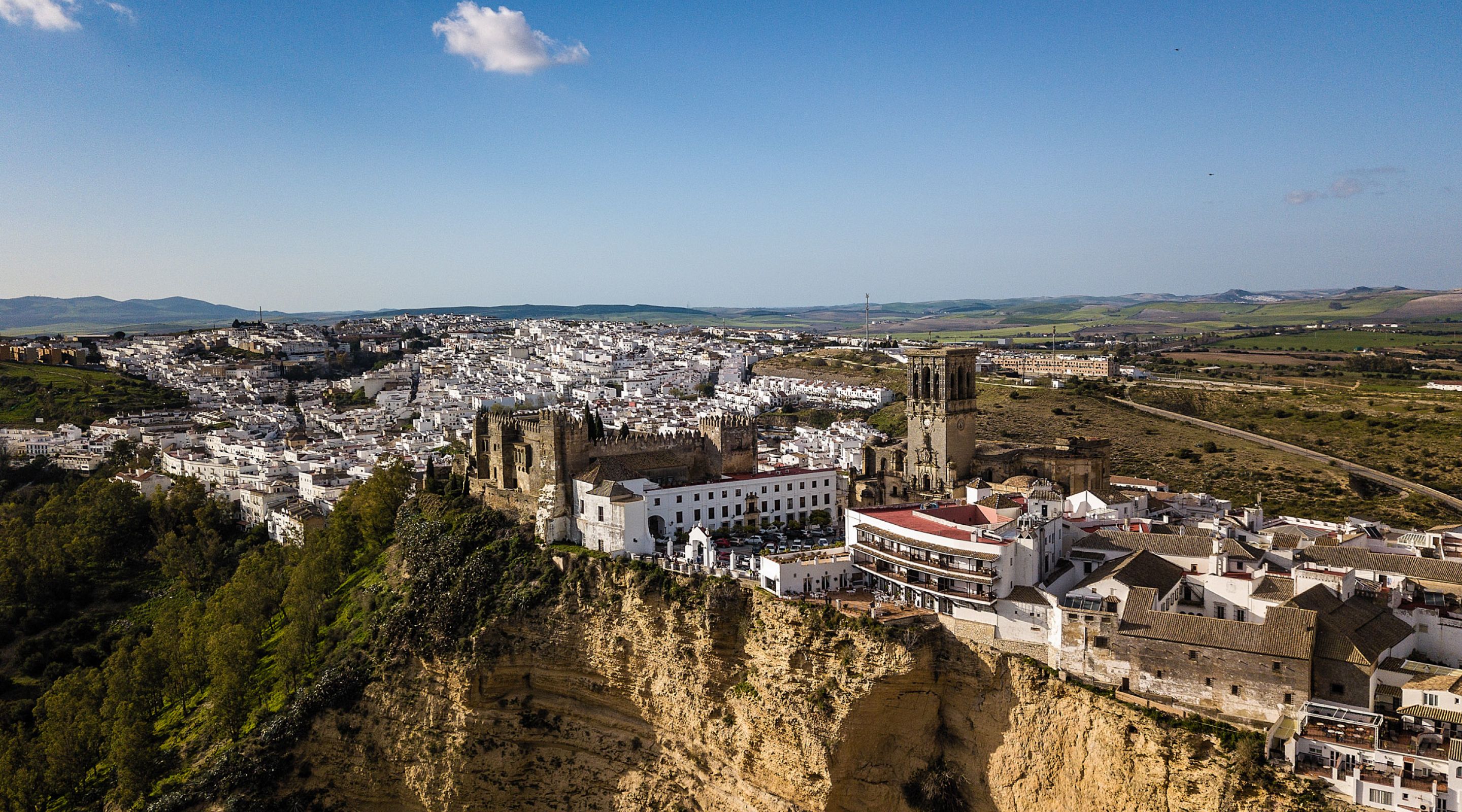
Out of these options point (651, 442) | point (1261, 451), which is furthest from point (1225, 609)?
point (1261, 451)

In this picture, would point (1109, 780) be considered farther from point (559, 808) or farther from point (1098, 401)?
point (1098, 401)

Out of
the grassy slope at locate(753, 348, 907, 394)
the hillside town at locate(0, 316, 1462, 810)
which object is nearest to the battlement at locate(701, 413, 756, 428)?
the hillside town at locate(0, 316, 1462, 810)

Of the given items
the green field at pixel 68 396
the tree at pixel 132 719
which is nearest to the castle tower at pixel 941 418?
the tree at pixel 132 719

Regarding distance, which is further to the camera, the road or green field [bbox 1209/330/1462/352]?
A: green field [bbox 1209/330/1462/352]

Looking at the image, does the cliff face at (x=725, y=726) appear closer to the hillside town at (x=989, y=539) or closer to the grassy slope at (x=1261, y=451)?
the hillside town at (x=989, y=539)

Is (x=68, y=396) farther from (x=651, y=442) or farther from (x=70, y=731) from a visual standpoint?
(x=651, y=442)

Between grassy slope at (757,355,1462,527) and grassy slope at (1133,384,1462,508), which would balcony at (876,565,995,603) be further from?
grassy slope at (1133,384,1462,508)
